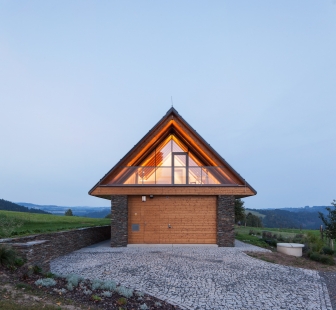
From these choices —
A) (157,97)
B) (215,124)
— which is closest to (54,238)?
(157,97)

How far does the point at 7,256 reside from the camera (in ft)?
24.2

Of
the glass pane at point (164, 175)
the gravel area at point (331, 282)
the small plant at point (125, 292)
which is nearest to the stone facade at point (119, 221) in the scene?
the glass pane at point (164, 175)

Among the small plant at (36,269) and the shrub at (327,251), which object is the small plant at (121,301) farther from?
the shrub at (327,251)

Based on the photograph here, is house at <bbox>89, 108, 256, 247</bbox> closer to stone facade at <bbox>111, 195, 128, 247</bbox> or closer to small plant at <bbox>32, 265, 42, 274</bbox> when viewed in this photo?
stone facade at <bbox>111, 195, 128, 247</bbox>

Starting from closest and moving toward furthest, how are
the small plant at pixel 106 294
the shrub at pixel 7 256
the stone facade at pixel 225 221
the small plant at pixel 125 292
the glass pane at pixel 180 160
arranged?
the small plant at pixel 106 294
the small plant at pixel 125 292
the shrub at pixel 7 256
the stone facade at pixel 225 221
the glass pane at pixel 180 160

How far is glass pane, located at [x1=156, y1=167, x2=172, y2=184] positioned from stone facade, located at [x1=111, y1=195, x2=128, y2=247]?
183 centimetres

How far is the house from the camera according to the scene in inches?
578

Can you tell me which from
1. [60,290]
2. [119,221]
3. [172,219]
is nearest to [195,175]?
[172,219]

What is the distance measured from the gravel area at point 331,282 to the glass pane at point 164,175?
7352 mm

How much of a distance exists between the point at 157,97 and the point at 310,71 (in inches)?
3980

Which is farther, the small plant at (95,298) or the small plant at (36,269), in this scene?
the small plant at (36,269)

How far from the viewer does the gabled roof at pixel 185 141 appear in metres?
14.5

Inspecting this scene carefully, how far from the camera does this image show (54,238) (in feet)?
37.6

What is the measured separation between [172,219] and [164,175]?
7.26ft
